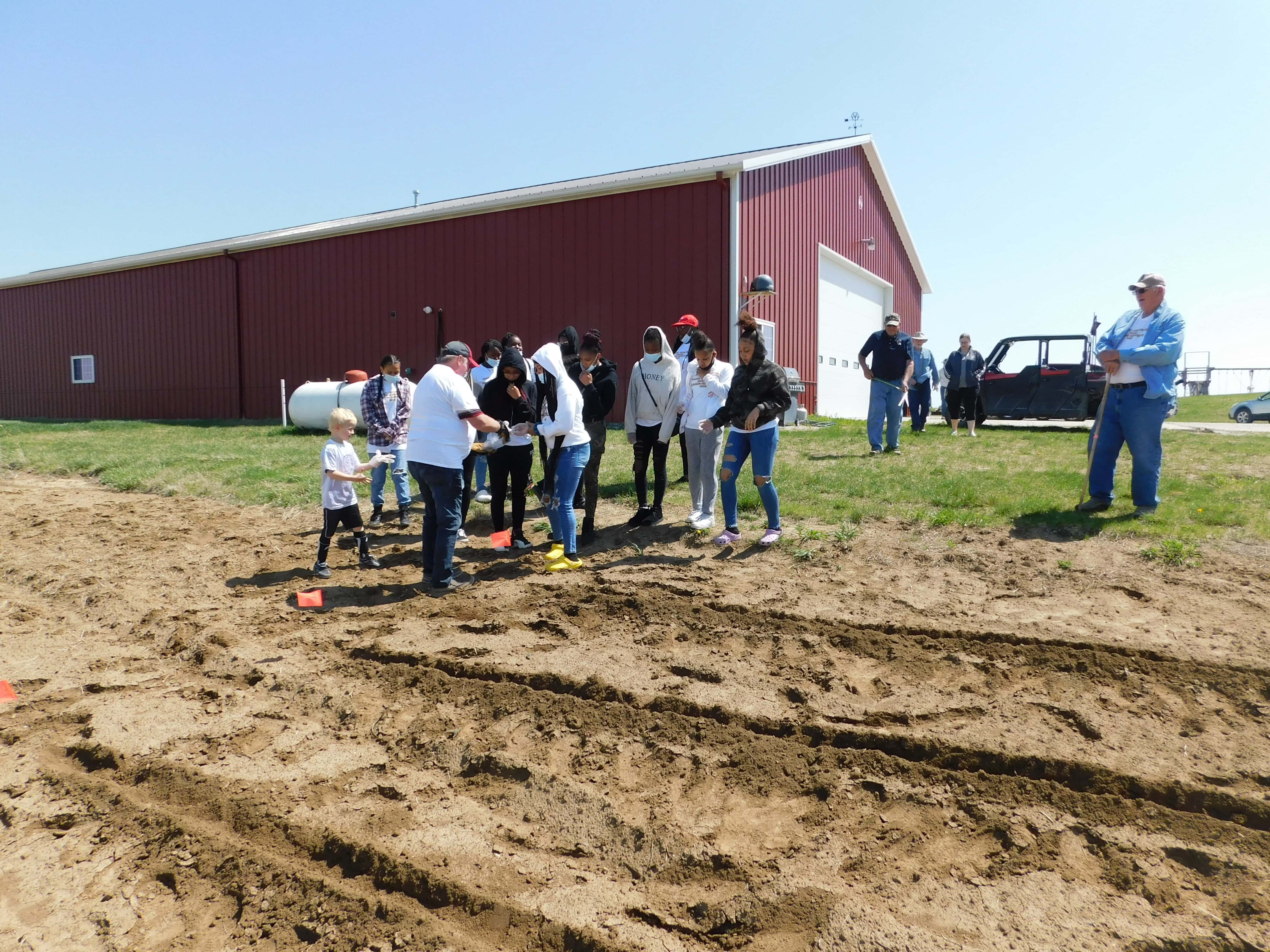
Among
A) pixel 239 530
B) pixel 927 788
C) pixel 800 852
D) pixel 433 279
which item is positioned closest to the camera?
pixel 800 852

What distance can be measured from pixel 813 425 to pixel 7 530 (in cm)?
1220

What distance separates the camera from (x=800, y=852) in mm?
2922

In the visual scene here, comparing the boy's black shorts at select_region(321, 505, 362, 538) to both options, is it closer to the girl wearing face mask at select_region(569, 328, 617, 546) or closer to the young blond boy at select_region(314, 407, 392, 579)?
the young blond boy at select_region(314, 407, 392, 579)

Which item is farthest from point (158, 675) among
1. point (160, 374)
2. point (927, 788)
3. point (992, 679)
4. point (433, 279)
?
point (160, 374)

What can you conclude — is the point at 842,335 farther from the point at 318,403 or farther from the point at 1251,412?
the point at 1251,412

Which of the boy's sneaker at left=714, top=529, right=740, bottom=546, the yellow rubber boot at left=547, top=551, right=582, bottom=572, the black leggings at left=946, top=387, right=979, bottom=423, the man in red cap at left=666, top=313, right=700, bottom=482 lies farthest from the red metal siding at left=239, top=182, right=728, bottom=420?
the yellow rubber boot at left=547, top=551, right=582, bottom=572

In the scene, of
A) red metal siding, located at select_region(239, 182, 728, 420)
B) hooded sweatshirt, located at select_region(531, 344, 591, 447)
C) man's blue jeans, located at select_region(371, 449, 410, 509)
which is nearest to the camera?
hooded sweatshirt, located at select_region(531, 344, 591, 447)

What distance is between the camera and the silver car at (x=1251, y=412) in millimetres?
23625

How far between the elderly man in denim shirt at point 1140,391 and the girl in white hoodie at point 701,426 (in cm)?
307

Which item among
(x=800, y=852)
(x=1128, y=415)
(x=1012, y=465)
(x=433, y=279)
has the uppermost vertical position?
(x=433, y=279)

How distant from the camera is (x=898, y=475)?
843 cm

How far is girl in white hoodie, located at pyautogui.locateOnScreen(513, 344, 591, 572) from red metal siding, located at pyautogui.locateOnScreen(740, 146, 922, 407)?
10207mm

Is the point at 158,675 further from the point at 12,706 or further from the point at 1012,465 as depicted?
the point at 1012,465

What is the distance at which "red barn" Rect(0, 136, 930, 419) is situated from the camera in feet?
51.5
